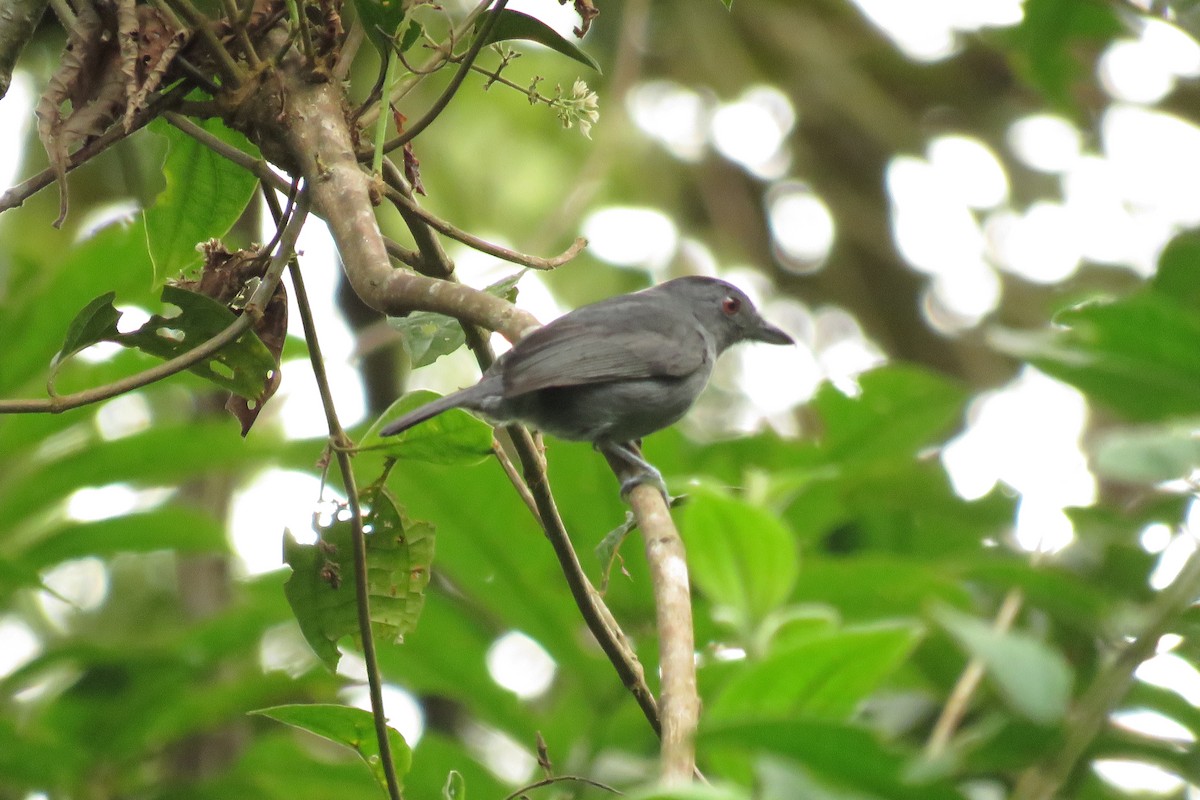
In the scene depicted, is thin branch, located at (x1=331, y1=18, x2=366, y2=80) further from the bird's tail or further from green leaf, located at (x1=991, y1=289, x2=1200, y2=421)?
green leaf, located at (x1=991, y1=289, x2=1200, y2=421)

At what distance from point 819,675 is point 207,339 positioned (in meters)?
1.52

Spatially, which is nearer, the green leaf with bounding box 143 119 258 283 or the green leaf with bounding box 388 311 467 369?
the green leaf with bounding box 388 311 467 369

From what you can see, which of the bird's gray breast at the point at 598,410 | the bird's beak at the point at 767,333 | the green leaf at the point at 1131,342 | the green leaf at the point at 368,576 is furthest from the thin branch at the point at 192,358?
the bird's beak at the point at 767,333

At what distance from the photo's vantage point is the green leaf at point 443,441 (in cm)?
231

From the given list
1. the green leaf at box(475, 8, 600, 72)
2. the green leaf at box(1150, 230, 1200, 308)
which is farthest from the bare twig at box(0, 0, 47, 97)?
the green leaf at box(1150, 230, 1200, 308)

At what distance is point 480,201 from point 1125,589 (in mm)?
6502

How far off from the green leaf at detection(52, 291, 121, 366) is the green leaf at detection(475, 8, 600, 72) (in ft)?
2.95

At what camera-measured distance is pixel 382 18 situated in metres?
2.43

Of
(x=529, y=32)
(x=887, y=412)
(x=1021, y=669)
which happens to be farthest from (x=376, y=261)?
(x=887, y=412)

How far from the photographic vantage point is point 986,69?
8969 millimetres

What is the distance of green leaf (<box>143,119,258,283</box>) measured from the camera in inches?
112

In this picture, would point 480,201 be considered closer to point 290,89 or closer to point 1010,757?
point 290,89

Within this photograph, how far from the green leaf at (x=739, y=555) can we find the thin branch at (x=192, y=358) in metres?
0.97

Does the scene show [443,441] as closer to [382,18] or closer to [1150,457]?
[382,18]
